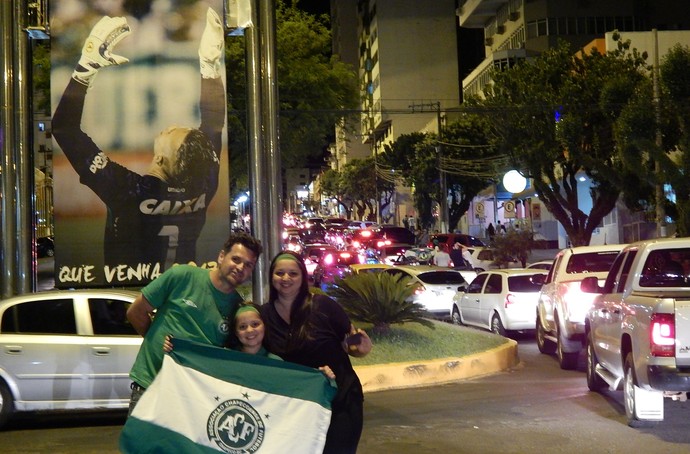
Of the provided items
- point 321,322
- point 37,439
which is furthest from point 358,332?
point 37,439

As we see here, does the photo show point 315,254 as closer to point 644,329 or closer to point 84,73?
point 84,73

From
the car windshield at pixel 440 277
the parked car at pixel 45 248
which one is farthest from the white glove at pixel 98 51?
the parked car at pixel 45 248

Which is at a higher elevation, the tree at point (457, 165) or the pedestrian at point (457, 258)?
the tree at point (457, 165)

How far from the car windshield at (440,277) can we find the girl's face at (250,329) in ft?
58.0

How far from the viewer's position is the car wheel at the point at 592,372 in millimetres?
11602

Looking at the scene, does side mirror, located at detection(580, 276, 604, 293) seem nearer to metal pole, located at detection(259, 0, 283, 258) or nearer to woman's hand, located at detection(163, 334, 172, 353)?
metal pole, located at detection(259, 0, 283, 258)

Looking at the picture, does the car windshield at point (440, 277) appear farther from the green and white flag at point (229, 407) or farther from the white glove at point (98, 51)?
the green and white flag at point (229, 407)

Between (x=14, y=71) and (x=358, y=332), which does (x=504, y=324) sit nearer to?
(x=14, y=71)

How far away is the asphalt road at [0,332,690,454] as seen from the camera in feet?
29.0

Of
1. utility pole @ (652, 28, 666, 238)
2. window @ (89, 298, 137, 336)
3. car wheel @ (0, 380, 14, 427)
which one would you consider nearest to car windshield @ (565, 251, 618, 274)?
window @ (89, 298, 137, 336)

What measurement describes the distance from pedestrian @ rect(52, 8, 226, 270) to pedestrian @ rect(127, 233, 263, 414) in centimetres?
971

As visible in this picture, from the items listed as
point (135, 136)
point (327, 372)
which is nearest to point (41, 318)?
point (135, 136)

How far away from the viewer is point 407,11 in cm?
10938

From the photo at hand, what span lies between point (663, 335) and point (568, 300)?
5.85 metres
